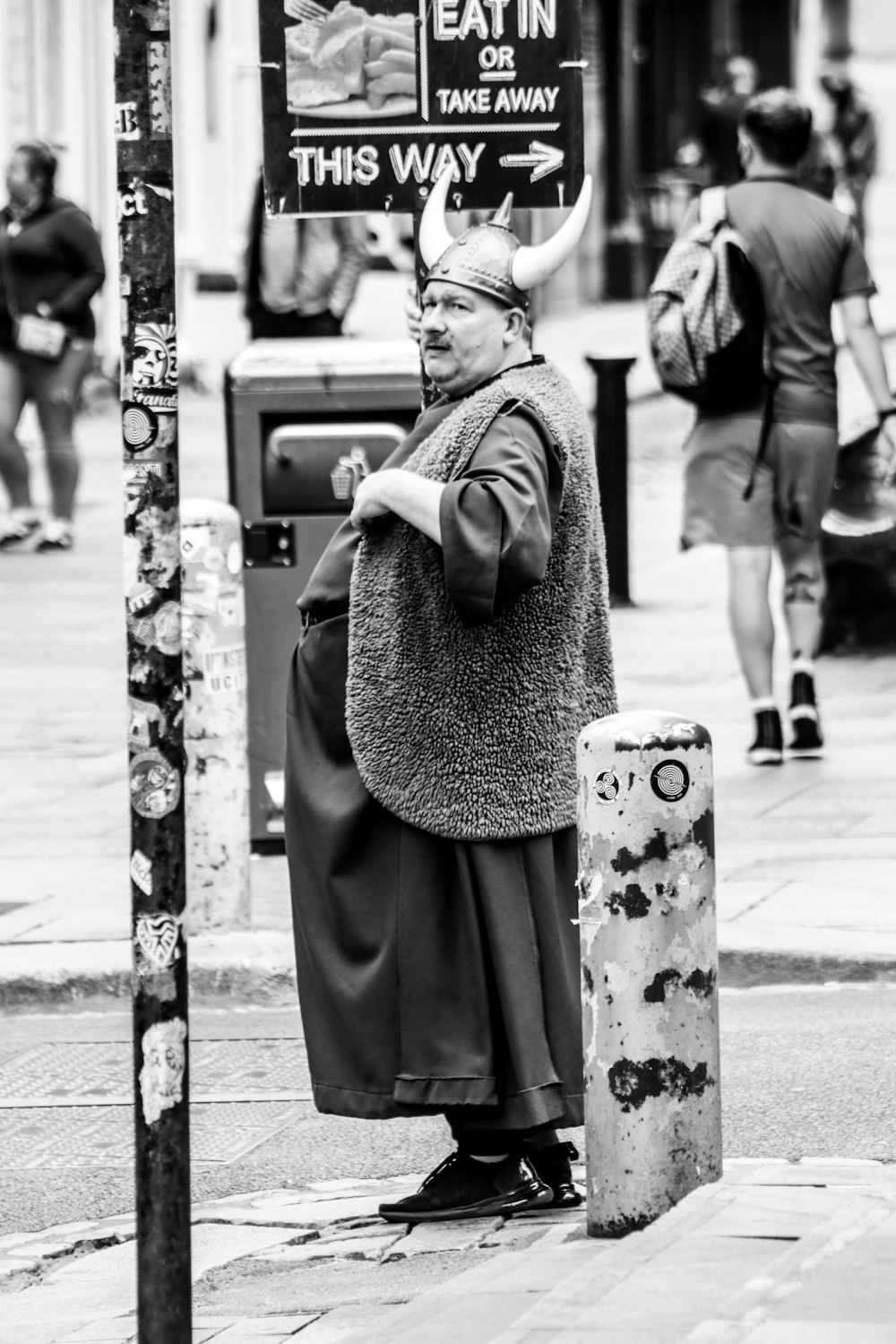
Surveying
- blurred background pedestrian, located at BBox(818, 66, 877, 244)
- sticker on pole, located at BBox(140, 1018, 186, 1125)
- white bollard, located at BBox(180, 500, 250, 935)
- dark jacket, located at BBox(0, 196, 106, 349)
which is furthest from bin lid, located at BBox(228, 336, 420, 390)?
blurred background pedestrian, located at BBox(818, 66, 877, 244)

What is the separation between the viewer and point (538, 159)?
20.6ft

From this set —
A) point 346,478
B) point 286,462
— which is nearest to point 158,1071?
point 346,478

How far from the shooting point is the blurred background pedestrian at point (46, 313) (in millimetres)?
13086

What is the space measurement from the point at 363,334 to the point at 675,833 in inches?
663

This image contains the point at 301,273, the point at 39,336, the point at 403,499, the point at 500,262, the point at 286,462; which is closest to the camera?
the point at 403,499

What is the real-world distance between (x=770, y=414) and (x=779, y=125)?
905 millimetres

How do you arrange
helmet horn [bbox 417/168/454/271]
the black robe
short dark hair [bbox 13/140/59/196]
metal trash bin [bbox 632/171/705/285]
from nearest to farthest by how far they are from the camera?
the black robe
helmet horn [bbox 417/168/454/271]
short dark hair [bbox 13/140/59/196]
metal trash bin [bbox 632/171/705/285]

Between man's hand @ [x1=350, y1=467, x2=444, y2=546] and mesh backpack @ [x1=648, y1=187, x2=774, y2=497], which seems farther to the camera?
mesh backpack @ [x1=648, y1=187, x2=774, y2=497]

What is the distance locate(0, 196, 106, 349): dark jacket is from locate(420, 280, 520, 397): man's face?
8.61 meters

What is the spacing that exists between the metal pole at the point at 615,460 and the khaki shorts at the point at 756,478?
3010 mm

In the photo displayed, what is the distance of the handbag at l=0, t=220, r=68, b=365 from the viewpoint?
42.6ft

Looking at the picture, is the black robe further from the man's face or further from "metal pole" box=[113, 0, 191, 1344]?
"metal pole" box=[113, 0, 191, 1344]

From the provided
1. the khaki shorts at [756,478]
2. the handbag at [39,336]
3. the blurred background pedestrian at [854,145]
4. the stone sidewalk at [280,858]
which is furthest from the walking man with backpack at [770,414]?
the blurred background pedestrian at [854,145]

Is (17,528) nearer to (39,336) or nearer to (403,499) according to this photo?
(39,336)
